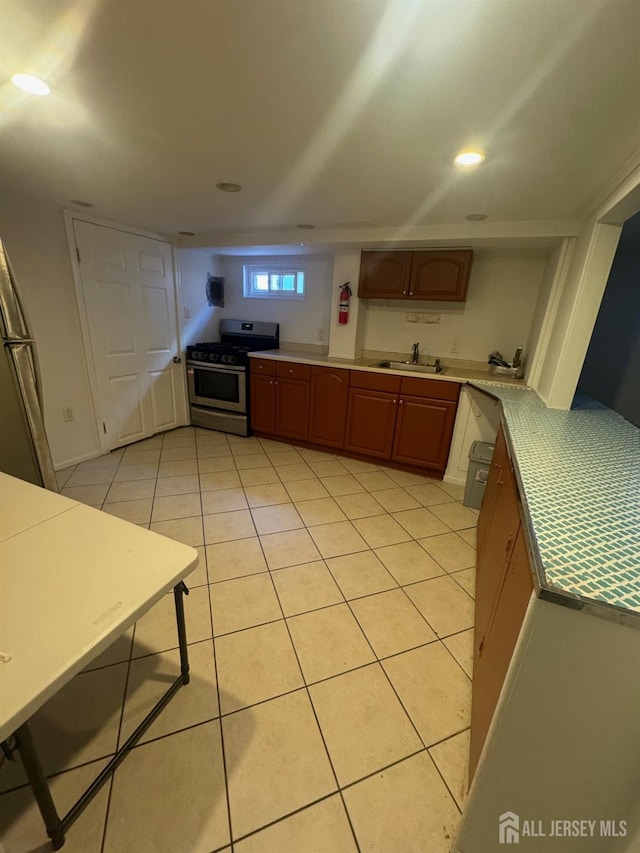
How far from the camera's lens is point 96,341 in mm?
3023

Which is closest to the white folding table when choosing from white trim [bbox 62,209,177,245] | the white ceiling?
the white ceiling

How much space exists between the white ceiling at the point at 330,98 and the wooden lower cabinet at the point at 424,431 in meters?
1.46

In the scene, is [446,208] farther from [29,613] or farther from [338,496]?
[29,613]

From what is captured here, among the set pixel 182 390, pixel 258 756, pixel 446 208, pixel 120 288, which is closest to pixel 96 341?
pixel 120 288

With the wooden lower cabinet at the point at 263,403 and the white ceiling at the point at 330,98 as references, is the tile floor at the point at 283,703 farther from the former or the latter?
the white ceiling at the point at 330,98

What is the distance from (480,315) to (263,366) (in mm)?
2192

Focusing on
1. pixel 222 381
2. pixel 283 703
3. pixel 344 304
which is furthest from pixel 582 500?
pixel 222 381

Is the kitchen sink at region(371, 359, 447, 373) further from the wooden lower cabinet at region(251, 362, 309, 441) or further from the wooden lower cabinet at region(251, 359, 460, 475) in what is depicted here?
the wooden lower cabinet at region(251, 362, 309, 441)

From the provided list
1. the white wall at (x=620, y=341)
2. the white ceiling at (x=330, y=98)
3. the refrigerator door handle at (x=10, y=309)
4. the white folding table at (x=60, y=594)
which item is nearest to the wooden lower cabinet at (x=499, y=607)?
the white folding table at (x=60, y=594)

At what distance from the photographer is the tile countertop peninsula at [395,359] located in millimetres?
2842

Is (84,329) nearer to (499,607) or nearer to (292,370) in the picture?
(292,370)

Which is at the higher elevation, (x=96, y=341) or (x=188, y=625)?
(x=96, y=341)

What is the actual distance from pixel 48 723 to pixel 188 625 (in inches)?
20.9

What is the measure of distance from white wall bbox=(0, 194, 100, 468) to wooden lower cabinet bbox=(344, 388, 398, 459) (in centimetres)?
243
